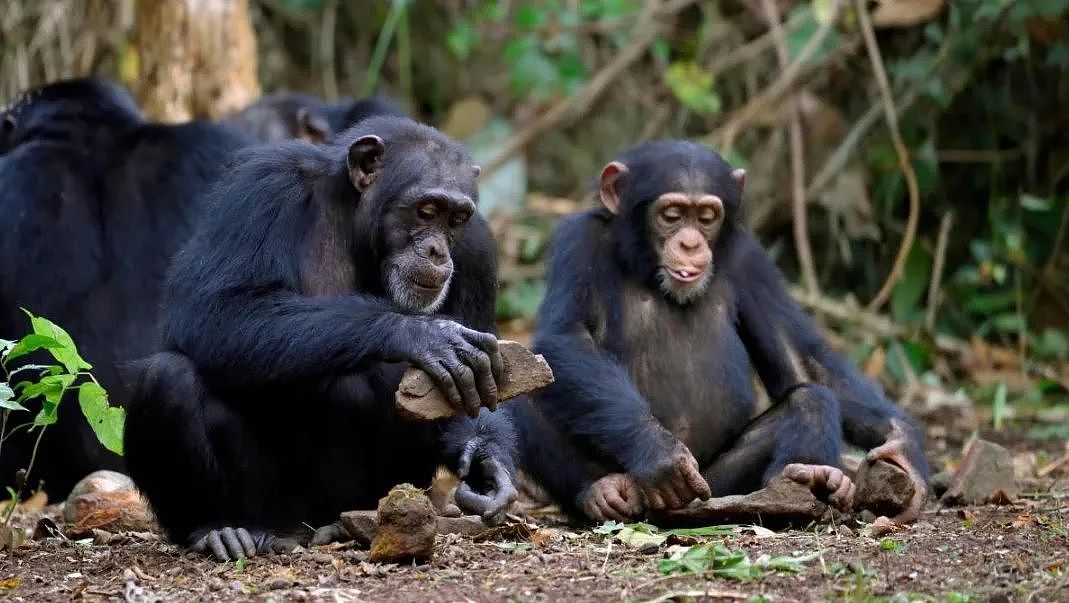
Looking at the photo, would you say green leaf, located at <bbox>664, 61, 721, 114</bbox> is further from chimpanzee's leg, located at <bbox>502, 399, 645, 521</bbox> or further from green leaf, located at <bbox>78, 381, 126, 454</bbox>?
green leaf, located at <bbox>78, 381, 126, 454</bbox>

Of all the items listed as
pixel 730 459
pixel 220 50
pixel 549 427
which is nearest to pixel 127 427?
pixel 549 427

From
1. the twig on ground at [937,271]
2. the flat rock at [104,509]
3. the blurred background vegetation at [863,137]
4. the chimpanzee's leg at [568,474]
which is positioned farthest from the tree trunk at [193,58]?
the twig on ground at [937,271]

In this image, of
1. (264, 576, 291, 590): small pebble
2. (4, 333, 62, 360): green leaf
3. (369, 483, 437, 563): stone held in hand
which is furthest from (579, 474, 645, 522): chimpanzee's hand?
(4, 333, 62, 360): green leaf

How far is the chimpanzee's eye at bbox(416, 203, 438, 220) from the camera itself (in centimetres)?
591

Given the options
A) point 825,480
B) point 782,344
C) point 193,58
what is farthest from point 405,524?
point 193,58

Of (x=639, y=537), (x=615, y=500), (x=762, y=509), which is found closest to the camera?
(x=639, y=537)

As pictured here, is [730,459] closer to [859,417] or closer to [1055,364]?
[859,417]

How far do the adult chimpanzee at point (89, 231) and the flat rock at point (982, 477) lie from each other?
4.43m

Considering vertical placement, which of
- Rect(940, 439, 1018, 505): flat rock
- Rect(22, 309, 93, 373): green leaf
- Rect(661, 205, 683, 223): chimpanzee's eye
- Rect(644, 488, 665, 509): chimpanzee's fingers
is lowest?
Rect(940, 439, 1018, 505): flat rock

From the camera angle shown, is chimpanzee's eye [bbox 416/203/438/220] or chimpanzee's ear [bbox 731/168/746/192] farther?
chimpanzee's ear [bbox 731/168/746/192]

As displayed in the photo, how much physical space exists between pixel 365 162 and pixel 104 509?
2058 mm

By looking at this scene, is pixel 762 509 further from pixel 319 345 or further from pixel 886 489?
pixel 319 345

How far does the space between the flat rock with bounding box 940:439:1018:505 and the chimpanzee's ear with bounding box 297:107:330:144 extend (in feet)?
19.3

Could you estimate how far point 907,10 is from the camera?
36.2 feet
